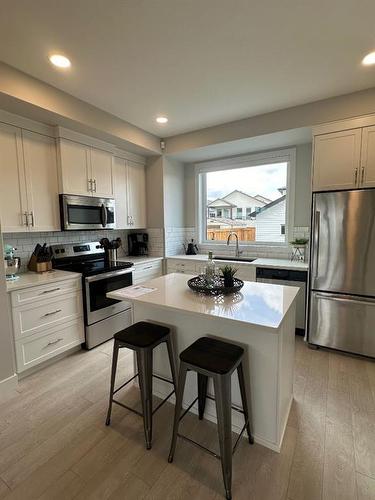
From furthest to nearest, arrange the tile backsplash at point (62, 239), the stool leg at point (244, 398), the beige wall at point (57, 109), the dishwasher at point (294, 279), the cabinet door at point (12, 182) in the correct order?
the dishwasher at point (294, 279) < the tile backsplash at point (62, 239) < the cabinet door at point (12, 182) < the beige wall at point (57, 109) < the stool leg at point (244, 398)

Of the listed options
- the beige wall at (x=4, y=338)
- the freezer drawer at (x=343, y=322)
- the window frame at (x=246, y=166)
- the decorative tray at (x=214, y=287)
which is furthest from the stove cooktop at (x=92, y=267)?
the freezer drawer at (x=343, y=322)

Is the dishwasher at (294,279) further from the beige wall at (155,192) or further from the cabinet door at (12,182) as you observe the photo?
the cabinet door at (12,182)

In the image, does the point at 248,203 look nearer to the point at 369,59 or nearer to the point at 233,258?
the point at 233,258

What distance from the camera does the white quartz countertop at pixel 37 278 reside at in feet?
7.33

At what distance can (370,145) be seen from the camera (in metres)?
2.46

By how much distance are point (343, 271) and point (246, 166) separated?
210cm

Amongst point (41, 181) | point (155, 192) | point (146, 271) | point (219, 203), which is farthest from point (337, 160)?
point (41, 181)

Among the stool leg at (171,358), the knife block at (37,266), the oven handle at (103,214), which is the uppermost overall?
the oven handle at (103,214)

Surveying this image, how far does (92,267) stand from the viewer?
9.85 feet

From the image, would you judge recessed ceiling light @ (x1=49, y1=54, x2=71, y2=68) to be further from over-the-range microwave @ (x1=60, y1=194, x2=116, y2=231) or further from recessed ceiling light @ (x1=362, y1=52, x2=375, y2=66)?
recessed ceiling light @ (x1=362, y1=52, x2=375, y2=66)

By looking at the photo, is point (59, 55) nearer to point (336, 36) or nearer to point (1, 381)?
point (336, 36)

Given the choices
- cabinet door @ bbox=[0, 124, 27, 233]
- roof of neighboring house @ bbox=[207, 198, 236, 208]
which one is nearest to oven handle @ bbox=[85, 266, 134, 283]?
cabinet door @ bbox=[0, 124, 27, 233]

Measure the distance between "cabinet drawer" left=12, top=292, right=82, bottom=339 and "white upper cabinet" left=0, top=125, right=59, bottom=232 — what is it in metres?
0.78

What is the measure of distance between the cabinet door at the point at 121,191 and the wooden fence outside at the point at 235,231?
148 centimetres
